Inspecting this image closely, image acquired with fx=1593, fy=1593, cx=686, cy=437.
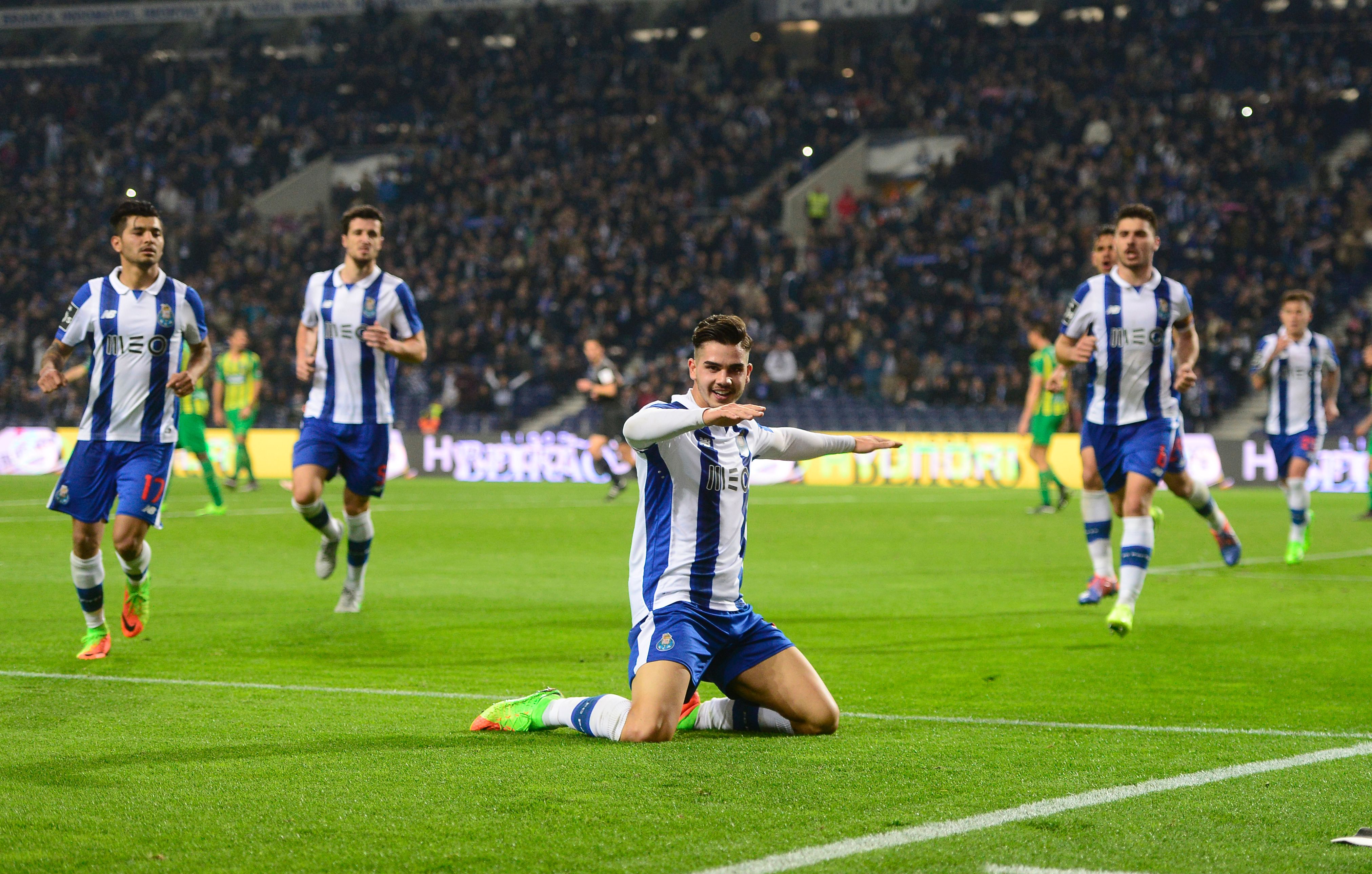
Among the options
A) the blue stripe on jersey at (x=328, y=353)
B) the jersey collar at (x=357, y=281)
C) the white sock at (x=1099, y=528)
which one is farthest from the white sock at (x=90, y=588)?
the white sock at (x=1099, y=528)

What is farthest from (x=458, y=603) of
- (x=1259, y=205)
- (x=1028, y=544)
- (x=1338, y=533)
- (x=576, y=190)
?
(x=576, y=190)

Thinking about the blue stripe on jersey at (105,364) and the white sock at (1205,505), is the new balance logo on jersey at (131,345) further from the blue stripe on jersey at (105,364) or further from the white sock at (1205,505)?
the white sock at (1205,505)

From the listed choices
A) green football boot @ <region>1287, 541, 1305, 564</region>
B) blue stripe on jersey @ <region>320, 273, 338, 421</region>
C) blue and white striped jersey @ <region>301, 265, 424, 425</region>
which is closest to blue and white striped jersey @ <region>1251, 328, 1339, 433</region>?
green football boot @ <region>1287, 541, 1305, 564</region>

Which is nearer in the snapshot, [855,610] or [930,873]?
[930,873]

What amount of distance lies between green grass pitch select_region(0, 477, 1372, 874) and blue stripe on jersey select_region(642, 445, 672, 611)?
1.97 ft

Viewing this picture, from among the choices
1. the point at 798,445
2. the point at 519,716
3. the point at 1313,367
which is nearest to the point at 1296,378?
the point at 1313,367

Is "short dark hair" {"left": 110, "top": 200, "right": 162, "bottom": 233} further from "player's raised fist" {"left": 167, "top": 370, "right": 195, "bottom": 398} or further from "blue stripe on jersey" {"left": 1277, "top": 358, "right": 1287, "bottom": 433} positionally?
"blue stripe on jersey" {"left": 1277, "top": 358, "right": 1287, "bottom": 433}

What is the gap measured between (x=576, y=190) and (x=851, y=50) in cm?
781

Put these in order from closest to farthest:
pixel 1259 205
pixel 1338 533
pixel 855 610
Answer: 1. pixel 855 610
2. pixel 1338 533
3. pixel 1259 205

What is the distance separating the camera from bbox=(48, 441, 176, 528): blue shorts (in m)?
7.95

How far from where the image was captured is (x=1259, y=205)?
99.2 ft

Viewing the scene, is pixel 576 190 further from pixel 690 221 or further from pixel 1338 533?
pixel 1338 533

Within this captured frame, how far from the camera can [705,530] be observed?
579 cm

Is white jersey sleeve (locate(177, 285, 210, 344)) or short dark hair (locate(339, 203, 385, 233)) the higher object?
short dark hair (locate(339, 203, 385, 233))
